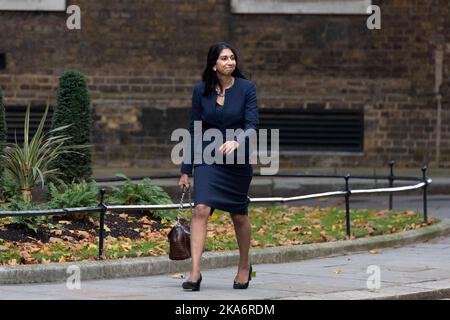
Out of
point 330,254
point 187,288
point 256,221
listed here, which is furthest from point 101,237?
point 256,221

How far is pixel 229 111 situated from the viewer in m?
10.3

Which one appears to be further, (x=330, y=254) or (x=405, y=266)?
(x=330, y=254)

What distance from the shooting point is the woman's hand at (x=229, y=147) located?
9.98 meters

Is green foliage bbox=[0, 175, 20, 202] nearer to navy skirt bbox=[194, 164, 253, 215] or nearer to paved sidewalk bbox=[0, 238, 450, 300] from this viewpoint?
paved sidewalk bbox=[0, 238, 450, 300]

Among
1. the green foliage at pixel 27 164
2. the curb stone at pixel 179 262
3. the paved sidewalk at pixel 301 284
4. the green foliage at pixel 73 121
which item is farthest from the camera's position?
the green foliage at pixel 73 121

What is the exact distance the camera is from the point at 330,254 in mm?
13227

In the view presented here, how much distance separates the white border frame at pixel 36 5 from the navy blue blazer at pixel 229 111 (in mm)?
13527

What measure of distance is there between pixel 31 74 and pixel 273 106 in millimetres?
4266

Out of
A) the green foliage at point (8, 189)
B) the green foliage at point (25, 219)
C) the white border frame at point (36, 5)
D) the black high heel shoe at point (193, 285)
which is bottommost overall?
the black high heel shoe at point (193, 285)

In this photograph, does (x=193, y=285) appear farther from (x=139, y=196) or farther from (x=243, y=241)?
(x=139, y=196)

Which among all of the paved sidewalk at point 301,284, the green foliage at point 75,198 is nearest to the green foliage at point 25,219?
the green foliage at point 75,198

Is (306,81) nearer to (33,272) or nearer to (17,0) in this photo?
(17,0)

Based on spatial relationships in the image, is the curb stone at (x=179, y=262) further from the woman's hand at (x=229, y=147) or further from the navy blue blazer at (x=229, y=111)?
the woman's hand at (x=229, y=147)

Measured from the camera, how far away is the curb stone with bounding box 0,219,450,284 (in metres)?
10.6
